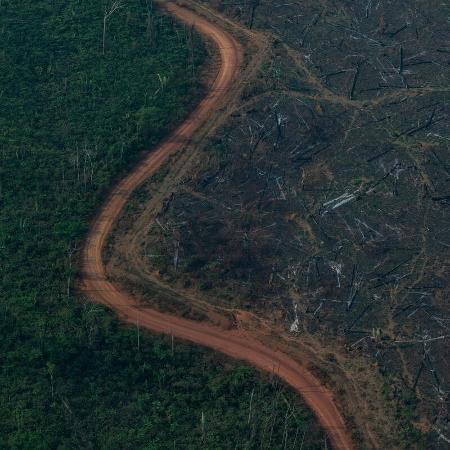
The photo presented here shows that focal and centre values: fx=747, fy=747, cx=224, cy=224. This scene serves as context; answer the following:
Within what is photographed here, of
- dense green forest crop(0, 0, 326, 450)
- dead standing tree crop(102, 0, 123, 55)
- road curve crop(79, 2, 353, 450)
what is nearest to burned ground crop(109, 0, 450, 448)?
road curve crop(79, 2, 353, 450)

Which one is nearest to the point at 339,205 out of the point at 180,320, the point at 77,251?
the point at 180,320

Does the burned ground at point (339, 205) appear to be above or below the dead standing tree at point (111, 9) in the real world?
below

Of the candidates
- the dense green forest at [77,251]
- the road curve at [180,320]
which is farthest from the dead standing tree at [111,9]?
the road curve at [180,320]

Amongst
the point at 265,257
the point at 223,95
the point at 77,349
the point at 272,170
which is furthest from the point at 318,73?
the point at 77,349

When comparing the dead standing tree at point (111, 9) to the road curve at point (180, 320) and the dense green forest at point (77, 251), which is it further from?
the road curve at point (180, 320)

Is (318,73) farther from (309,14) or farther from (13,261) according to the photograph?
(13,261)

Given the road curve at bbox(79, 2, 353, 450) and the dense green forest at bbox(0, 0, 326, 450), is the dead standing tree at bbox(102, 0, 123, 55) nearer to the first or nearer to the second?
the dense green forest at bbox(0, 0, 326, 450)

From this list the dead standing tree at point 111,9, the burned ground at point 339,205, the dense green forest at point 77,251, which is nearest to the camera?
the dense green forest at point 77,251
